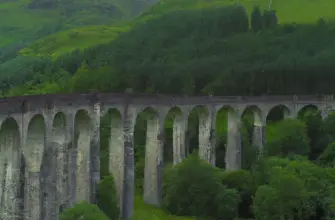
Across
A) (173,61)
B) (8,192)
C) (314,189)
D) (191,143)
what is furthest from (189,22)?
(8,192)

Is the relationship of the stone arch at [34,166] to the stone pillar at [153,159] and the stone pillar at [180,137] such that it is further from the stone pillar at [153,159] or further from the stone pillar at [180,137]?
the stone pillar at [180,137]

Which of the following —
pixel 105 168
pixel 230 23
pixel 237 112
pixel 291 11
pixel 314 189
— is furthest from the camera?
pixel 291 11

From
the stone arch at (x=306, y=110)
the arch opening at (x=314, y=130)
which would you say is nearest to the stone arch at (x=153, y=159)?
the arch opening at (x=314, y=130)

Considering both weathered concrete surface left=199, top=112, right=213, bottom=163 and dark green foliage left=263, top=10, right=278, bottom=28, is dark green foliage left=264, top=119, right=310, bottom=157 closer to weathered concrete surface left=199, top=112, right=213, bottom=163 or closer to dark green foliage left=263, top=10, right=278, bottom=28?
weathered concrete surface left=199, top=112, right=213, bottom=163

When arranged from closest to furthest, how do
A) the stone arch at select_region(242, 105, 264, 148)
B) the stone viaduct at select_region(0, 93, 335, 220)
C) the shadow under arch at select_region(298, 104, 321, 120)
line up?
the stone viaduct at select_region(0, 93, 335, 220)
the stone arch at select_region(242, 105, 264, 148)
the shadow under arch at select_region(298, 104, 321, 120)

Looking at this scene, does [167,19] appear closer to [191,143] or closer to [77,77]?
[77,77]

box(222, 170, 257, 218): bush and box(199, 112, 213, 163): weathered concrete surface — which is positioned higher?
box(199, 112, 213, 163): weathered concrete surface

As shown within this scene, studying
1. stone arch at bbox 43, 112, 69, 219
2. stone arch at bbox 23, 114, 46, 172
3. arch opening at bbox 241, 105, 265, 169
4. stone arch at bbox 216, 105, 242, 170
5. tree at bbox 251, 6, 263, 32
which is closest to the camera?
stone arch at bbox 23, 114, 46, 172

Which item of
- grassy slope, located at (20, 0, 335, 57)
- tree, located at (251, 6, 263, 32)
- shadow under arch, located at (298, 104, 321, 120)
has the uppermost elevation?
grassy slope, located at (20, 0, 335, 57)

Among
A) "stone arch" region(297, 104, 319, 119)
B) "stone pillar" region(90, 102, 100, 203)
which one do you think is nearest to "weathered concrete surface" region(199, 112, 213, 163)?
"stone arch" region(297, 104, 319, 119)
